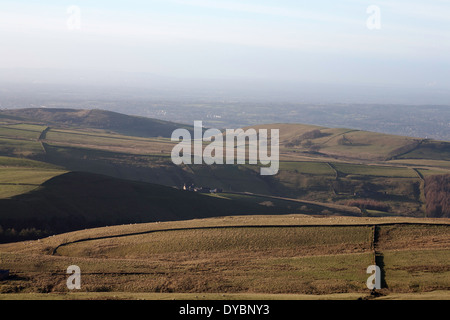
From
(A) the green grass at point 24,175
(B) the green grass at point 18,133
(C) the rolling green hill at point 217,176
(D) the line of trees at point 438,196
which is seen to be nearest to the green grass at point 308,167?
(C) the rolling green hill at point 217,176

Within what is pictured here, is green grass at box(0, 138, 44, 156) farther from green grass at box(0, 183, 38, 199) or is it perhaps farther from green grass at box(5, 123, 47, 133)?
green grass at box(0, 183, 38, 199)

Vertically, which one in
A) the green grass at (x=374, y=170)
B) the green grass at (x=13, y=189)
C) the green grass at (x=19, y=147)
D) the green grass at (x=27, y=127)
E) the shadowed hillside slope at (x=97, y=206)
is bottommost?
the green grass at (x=374, y=170)

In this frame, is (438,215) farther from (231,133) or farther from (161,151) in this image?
(231,133)

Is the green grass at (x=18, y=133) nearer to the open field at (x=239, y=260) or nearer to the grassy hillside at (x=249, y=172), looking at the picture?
the grassy hillside at (x=249, y=172)

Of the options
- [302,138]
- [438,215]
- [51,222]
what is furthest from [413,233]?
[302,138]

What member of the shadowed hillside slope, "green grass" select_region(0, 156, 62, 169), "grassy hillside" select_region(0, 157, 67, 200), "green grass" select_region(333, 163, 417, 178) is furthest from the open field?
"green grass" select_region(333, 163, 417, 178)
